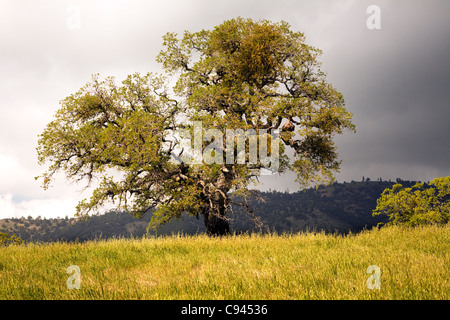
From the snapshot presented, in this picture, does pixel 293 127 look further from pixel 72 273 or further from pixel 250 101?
pixel 72 273

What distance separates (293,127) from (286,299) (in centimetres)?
1500

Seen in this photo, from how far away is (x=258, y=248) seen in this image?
1182 centimetres

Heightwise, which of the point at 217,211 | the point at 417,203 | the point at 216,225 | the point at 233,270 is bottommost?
the point at 216,225

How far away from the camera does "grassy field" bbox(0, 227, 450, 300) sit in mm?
6410

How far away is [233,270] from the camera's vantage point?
813 centimetres

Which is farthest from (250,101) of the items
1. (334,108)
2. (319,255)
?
(319,255)

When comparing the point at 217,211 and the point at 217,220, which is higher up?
the point at 217,211

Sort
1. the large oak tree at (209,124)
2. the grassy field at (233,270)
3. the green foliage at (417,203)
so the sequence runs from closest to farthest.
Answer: the grassy field at (233,270)
the large oak tree at (209,124)
the green foliage at (417,203)

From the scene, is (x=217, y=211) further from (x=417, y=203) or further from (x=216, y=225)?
(x=417, y=203)

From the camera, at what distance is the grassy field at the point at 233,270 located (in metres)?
6.41

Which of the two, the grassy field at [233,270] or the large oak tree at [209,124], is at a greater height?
the large oak tree at [209,124]

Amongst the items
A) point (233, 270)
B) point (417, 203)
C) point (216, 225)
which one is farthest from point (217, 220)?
point (417, 203)

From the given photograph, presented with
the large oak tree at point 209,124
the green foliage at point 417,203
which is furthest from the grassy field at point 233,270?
the green foliage at point 417,203

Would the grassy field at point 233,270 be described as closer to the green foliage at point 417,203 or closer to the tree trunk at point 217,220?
the tree trunk at point 217,220
